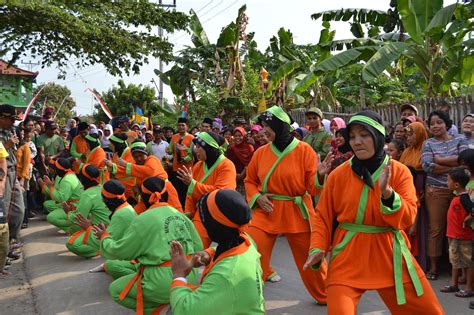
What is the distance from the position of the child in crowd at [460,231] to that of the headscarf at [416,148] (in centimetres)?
68

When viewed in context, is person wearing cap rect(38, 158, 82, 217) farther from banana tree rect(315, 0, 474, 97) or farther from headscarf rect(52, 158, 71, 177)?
banana tree rect(315, 0, 474, 97)

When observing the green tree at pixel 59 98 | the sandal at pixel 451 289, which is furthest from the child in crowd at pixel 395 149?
the green tree at pixel 59 98

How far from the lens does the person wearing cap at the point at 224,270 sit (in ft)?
9.96

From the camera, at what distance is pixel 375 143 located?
3.73 meters

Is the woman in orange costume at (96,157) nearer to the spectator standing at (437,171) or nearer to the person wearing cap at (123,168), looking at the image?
the person wearing cap at (123,168)

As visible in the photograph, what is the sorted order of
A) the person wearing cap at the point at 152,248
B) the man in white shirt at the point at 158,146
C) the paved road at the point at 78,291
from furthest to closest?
the man in white shirt at the point at 158,146 → the paved road at the point at 78,291 → the person wearing cap at the point at 152,248

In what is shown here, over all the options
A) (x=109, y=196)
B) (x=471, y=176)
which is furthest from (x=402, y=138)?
(x=109, y=196)

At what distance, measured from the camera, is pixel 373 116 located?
376cm

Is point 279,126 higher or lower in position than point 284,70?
lower

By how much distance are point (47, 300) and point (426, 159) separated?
4688mm

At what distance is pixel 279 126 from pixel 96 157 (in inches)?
234

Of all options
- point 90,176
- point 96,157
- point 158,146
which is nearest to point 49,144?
point 158,146

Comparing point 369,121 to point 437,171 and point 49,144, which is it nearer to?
point 437,171

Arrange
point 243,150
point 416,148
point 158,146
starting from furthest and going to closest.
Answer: point 158,146 < point 243,150 < point 416,148
